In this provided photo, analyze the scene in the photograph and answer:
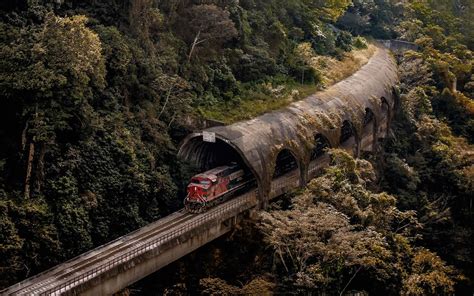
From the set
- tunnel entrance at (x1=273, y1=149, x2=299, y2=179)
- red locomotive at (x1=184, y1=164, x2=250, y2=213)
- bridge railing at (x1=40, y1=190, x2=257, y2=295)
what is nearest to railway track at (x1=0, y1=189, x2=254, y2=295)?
bridge railing at (x1=40, y1=190, x2=257, y2=295)

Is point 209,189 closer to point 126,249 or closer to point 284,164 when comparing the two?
point 126,249

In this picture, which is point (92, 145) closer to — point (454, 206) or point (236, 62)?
point (236, 62)

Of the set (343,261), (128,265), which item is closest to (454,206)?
(343,261)

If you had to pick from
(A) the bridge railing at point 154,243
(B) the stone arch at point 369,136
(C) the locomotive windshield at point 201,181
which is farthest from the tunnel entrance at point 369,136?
(C) the locomotive windshield at point 201,181

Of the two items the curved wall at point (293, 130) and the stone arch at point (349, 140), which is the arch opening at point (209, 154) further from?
the stone arch at point (349, 140)

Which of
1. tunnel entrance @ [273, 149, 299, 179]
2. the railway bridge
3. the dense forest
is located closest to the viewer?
the railway bridge

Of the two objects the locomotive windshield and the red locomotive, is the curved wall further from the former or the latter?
the locomotive windshield
